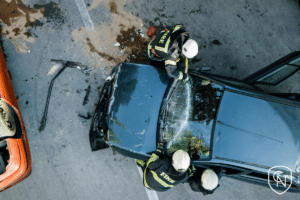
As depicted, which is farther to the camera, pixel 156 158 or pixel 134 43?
pixel 134 43

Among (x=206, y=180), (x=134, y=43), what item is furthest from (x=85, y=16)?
(x=206, y=180)

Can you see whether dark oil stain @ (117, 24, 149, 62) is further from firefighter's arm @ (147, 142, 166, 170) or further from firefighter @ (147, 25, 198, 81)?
firefighter's arm @ (147, 142, 166, 170)

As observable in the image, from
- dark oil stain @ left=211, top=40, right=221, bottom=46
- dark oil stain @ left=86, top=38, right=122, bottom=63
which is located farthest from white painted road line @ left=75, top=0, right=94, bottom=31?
dark oil stain @ left=211, top=40, right=221, bottom=46

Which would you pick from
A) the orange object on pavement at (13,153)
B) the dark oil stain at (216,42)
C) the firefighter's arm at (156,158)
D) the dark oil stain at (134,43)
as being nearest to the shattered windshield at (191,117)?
the firefighter's arm at (156,158)

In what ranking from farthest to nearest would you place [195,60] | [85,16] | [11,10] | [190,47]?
[195,60]
[85,16]
[11,10]
[190,47]

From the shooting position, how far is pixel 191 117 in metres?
3.02

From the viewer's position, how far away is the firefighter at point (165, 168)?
275cm

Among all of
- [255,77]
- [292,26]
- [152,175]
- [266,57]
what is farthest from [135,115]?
[292,26]

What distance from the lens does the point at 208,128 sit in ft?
9.61

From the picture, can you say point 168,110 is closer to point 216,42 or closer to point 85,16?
point 216,42

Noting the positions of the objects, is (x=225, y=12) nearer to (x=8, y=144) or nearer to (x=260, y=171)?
(x=260, y=171)

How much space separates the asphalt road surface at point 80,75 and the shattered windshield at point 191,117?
53.1 inches

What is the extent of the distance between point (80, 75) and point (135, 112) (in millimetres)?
1790

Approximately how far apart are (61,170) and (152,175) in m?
2.19
